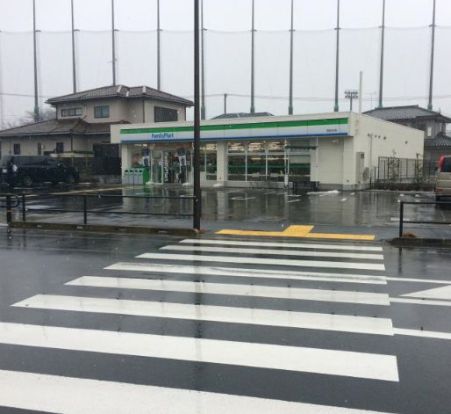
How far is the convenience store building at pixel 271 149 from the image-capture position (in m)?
31.4

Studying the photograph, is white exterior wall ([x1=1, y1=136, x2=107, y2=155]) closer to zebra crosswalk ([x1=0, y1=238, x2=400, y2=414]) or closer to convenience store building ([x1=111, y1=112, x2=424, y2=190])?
convenience store building ([x1=111, y1=112, x2=424, y2=190])

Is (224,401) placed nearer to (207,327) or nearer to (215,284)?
(207,327)

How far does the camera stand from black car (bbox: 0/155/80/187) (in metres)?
34.6

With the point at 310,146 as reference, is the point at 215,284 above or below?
below

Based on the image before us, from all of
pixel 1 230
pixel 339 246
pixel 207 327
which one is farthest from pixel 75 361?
pixel 1 230

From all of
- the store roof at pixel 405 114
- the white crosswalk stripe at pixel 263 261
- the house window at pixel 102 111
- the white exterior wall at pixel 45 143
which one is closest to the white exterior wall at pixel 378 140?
the store roof at pixel 405 114

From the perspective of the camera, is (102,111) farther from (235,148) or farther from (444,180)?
(444,180)

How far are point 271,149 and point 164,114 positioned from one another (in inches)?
675

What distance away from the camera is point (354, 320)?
623cm

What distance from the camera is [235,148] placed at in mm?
35719

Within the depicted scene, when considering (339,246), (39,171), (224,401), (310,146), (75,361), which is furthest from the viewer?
(39,171)

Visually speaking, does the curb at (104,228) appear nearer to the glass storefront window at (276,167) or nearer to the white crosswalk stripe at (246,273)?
the white crosswalk stripe at (246,273)

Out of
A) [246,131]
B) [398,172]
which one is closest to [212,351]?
[246,131]

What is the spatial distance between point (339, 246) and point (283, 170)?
22.0 m
